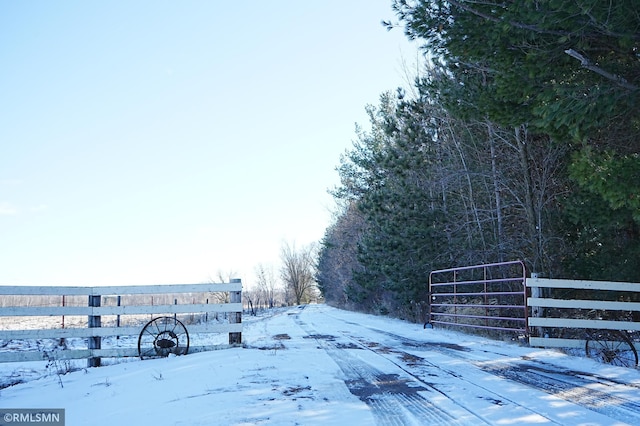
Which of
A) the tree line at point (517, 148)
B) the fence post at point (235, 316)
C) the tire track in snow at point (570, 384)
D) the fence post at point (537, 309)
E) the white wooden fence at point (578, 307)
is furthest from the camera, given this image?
the fence post at point (537, 309)

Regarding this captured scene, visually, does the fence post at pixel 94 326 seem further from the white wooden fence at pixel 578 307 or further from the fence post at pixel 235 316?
the white wooden fence at pixel 578 307

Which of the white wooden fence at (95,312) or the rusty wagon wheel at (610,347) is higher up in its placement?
the white wooden fence at (95,312)

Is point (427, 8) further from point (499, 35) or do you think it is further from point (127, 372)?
point (127, 372)

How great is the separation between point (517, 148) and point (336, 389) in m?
10.2

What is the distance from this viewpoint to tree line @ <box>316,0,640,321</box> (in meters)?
7.15

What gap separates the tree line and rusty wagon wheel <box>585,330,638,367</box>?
7.88 ft

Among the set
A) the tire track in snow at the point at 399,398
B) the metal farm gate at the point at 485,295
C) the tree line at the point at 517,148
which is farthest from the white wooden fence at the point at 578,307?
the tire track in snow at the point at 399,398

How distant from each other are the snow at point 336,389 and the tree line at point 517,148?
11.1ft

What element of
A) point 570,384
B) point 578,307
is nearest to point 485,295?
point 578,307

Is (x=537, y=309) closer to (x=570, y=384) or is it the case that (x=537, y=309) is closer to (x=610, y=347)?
(x=610, y=347)

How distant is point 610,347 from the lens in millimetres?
8195

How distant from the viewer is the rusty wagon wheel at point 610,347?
775 centimetres

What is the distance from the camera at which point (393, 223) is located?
17.5 meters

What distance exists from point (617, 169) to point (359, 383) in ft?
16.9
